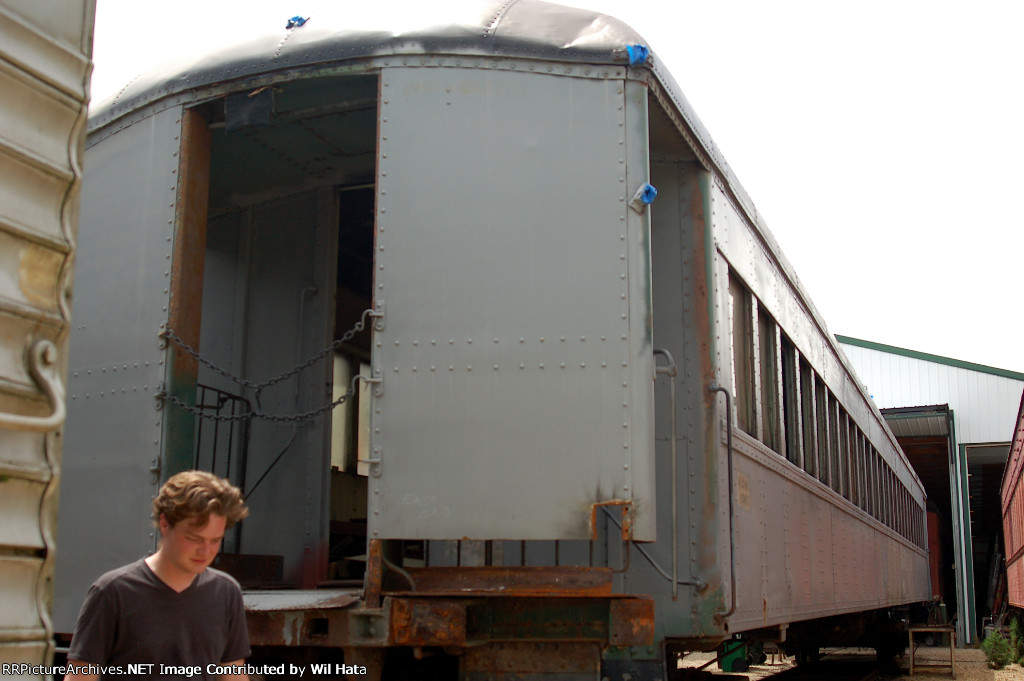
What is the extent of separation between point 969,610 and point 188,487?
1026 inches

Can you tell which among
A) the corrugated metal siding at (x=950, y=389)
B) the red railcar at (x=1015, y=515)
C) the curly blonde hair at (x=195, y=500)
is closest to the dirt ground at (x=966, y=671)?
the red railcar at (x=1015, y=515)

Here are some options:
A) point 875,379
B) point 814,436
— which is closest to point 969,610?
point 875,379

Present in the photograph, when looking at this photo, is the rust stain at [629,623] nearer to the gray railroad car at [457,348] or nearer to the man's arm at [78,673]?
the gray railroad car at [457,348]

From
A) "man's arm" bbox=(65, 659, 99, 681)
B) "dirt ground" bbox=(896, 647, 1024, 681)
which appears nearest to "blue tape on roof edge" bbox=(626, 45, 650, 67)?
"man's arm" bbox=(65, 659, 99, 681)

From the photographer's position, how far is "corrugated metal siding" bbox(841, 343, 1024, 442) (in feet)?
81.1

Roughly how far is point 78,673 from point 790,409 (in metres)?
6.41

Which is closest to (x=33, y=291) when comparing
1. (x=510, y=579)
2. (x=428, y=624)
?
(x=428, y=624)

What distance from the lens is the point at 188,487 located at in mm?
2551

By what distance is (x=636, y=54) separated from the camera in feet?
15.7

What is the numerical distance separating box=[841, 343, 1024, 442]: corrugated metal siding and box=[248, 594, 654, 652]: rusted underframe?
20597 millimetres

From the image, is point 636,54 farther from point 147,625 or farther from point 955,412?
point 955,412

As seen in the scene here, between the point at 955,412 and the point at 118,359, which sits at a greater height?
the point at 955,412

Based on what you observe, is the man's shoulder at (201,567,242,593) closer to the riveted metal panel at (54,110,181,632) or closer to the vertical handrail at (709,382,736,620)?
the riveted metal panel at (54,110,181,632)

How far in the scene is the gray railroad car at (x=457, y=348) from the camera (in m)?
4.40
